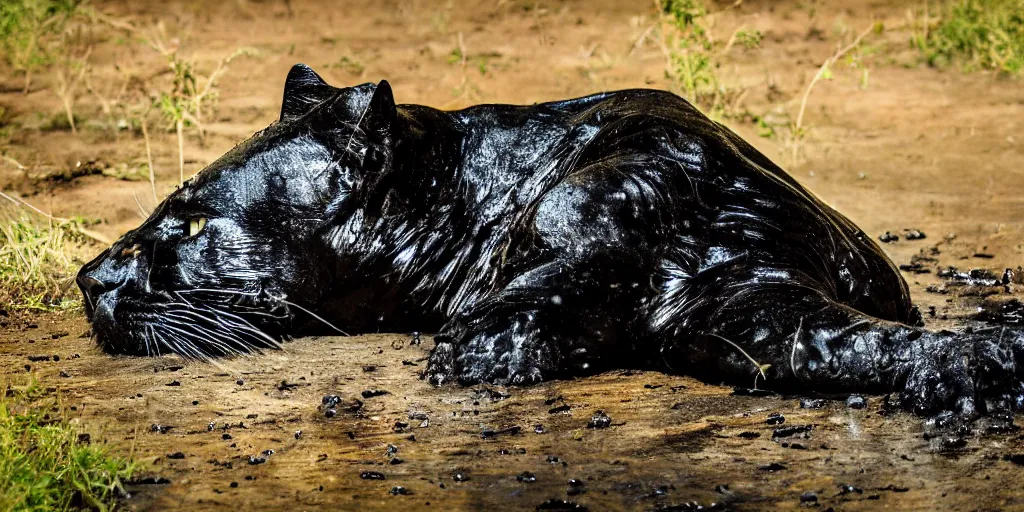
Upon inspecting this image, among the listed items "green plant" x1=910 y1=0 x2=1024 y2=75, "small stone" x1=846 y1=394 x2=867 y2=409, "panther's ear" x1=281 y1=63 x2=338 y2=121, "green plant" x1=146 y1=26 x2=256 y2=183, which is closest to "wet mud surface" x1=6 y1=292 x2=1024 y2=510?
"small stone" x1=846 y1=394 x2=867 y2=409

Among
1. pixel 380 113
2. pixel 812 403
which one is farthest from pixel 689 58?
pixel 812 403

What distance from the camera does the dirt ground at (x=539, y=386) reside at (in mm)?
3541

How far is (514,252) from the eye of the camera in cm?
482

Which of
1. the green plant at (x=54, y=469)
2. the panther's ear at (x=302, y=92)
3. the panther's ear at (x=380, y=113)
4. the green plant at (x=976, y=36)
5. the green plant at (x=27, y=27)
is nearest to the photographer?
the green plant at (x=54, y=469)

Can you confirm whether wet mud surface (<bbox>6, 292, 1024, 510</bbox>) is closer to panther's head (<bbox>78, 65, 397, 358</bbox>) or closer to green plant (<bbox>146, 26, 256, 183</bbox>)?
panther's head (<bbox>78, 65, 397, 358</bbox>)

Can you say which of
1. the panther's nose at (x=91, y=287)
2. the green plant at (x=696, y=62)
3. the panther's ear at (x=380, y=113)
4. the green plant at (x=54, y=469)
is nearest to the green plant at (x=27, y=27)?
the green plant at (x=696, y=62)

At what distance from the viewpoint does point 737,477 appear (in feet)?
11.7

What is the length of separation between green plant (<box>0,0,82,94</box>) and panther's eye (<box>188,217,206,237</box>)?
623cm

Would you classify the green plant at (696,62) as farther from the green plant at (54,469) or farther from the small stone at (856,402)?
the green plant at (54,469)

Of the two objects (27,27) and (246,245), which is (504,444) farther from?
(27,27)

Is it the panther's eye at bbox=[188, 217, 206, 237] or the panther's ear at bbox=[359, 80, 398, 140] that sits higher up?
the panther's ear at bbox=[359, 80, 398, 140]

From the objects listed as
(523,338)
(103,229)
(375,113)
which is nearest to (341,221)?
(375,113)

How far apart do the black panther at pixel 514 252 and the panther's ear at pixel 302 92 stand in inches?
0.6

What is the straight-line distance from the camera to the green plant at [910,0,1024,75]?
10766 millimetres
